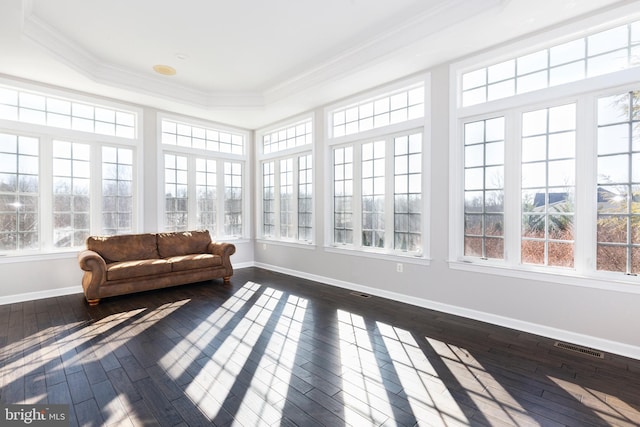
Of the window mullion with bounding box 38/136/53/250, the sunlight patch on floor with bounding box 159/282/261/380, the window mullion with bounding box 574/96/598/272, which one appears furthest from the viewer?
the window mullion with bounding box 38/136/53/250

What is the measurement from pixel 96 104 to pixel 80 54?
1.11 m

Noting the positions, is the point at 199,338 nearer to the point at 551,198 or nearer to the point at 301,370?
the point at 301,370

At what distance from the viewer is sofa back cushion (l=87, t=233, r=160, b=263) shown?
15.6 feet

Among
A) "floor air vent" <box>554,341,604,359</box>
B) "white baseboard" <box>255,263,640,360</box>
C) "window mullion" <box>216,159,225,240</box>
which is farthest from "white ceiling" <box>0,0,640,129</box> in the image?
"floor air vent" <box>554,341,604,359</box>

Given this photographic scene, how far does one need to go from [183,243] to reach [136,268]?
1.12 metres

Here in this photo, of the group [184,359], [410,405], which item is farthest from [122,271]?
[410,405]

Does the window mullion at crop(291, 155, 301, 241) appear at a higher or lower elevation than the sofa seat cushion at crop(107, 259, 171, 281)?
higher

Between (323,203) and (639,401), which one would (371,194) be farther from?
(639,401)

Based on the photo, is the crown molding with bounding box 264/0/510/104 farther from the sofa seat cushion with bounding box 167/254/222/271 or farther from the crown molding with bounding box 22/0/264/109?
the sofa seat cushion with bounding box 167/254/222/271

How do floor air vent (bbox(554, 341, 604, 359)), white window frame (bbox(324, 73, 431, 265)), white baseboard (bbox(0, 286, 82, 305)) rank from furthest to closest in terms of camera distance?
white baseboard (bbox(0, 286, 82, 305))
white window frame (bbox(324, 73, 431, 265))
floor air vent (bbox(554, 341, 604, 359))

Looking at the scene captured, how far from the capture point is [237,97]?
5648 millimetres

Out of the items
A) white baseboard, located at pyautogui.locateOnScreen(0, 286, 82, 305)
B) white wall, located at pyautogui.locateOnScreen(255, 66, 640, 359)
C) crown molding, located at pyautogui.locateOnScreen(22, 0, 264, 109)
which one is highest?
crown molding, located at pyautogui.locateOnScreen(22, 0, 264, 109)

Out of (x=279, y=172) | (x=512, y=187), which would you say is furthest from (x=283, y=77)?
(x=512, y=187)

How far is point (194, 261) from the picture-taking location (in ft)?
16.8
